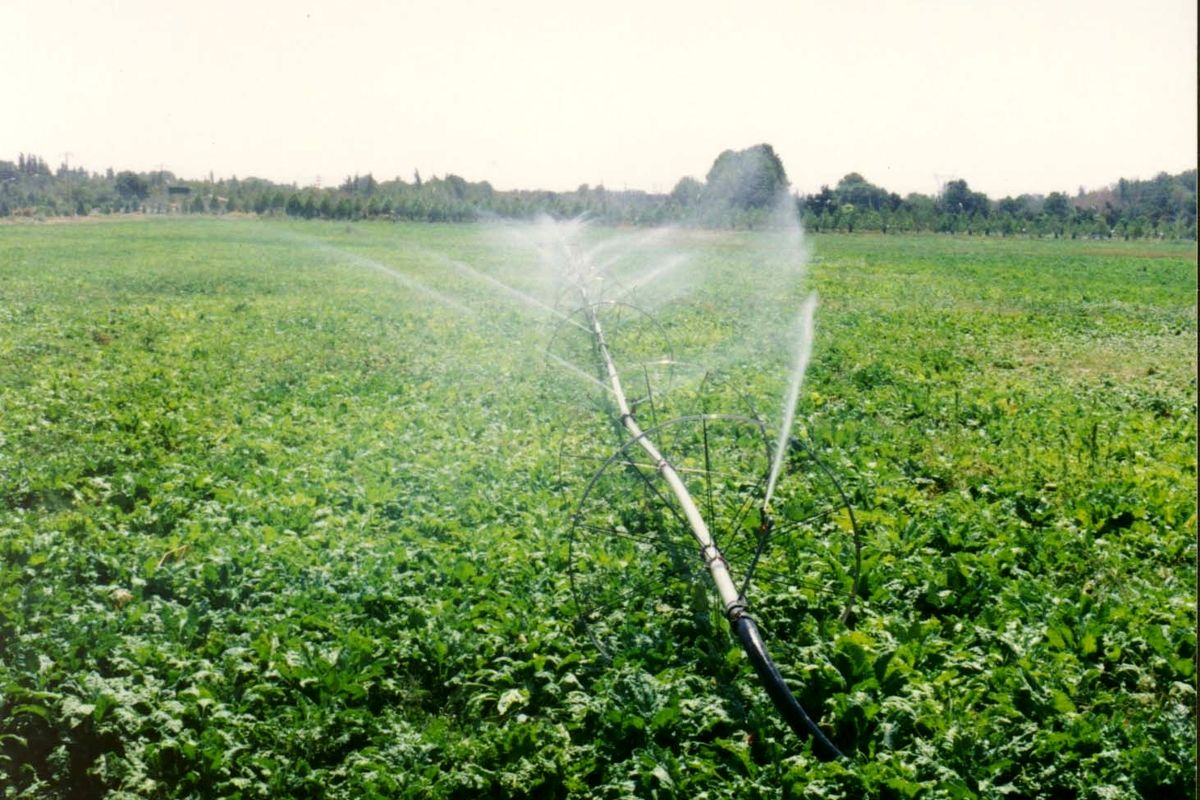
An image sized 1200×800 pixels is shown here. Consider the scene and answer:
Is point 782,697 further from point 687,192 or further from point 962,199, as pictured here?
point 962,199

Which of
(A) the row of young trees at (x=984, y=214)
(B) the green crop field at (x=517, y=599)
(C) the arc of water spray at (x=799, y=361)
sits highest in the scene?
(A) the row of young trees at (x=984, y=214)

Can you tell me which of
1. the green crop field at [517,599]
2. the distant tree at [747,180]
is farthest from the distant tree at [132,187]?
the green crop field at [517,599]

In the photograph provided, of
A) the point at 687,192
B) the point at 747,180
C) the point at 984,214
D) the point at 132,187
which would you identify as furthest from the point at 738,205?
the point at 132,187

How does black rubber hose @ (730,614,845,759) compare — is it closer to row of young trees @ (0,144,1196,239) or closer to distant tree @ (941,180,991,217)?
row of young trees @ (0,144,1196,239)

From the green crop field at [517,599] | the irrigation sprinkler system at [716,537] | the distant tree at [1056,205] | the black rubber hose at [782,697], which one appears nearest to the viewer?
the black rubber hose at [782,697]

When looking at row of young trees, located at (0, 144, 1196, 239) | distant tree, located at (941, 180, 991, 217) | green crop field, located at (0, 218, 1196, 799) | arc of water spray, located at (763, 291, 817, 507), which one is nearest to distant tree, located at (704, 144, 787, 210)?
row of young trees, located at (0, 144, 1196, 239)

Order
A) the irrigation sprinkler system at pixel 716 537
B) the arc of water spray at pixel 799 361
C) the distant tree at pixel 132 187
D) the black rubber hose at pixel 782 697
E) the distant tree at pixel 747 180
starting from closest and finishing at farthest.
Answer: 1. the black rubber hose at pixel 782 697
2. the irrigation sprinkler system at pixel 716 537
3. the arc of water spray at pixel 799 361
4. the distant tree at pixel 747 180
5. the distant tree at pixel 132 187

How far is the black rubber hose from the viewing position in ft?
11.8

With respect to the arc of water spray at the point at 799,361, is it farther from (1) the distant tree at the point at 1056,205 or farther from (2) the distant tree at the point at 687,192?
(1) the distant tree at the point at 1056,205

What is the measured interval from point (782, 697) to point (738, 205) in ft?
221

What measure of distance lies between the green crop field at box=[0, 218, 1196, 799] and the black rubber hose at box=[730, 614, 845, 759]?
0.13 m

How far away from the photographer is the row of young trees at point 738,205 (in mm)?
69125

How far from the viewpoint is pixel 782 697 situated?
3588mm

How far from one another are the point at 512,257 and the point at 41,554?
3287cm
